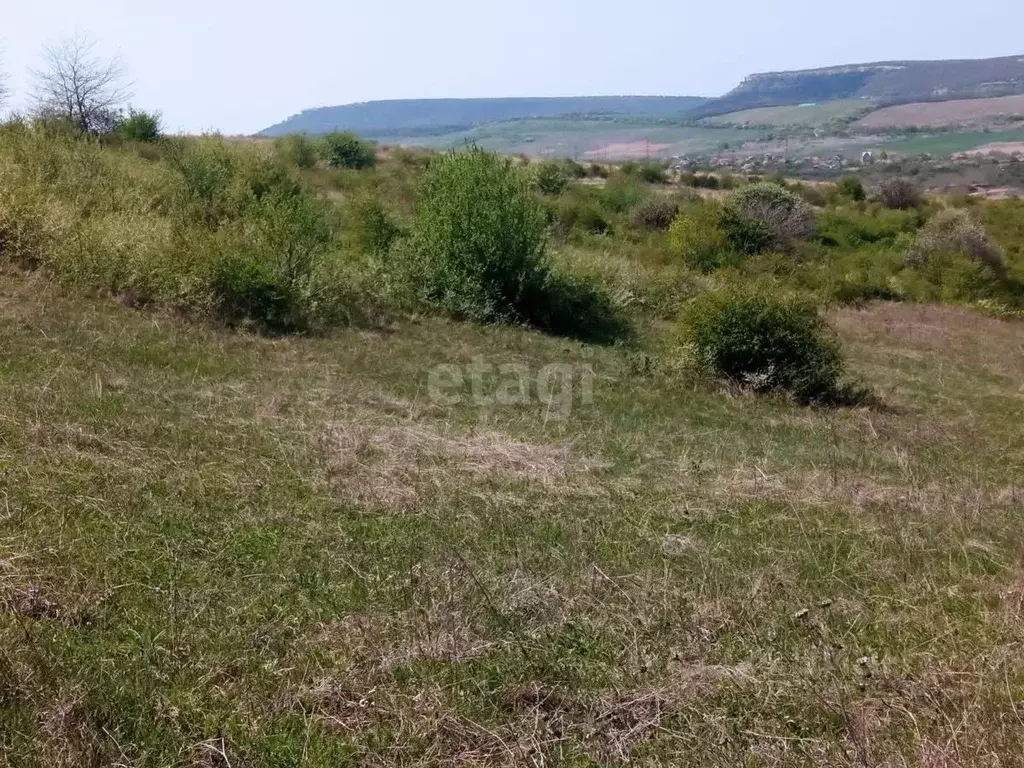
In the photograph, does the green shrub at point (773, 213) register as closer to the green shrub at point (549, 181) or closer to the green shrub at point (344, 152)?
the green shrub at point (549, 181)

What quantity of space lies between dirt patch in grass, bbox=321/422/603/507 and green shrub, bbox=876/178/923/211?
41061mm

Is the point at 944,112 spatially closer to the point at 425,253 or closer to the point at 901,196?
the point at 901,196

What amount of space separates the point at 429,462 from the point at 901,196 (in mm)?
42963

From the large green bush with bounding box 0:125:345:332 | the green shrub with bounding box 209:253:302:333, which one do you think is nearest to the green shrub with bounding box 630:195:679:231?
the large green bush with bounding box 0:125:345:332

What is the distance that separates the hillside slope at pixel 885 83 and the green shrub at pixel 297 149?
86.2 meters

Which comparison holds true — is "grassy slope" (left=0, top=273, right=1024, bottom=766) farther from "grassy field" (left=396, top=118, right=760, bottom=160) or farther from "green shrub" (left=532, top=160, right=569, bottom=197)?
"grassy field" (left=396, top=118, right=760, bottom=160)

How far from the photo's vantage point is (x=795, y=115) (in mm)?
108188

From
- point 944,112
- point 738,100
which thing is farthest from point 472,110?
point 944,112

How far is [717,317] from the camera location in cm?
1497

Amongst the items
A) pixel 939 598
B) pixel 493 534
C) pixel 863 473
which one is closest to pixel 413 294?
pixel 863 473

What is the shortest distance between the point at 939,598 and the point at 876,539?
3.86 ft

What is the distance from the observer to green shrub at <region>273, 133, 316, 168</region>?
34.2 meters

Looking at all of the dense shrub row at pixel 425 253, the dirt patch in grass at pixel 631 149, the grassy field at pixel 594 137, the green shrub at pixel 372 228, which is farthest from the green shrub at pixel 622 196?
the dirt patch in grass at pixel 631 149

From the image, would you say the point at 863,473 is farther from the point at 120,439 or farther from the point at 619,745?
the point at 120,439
